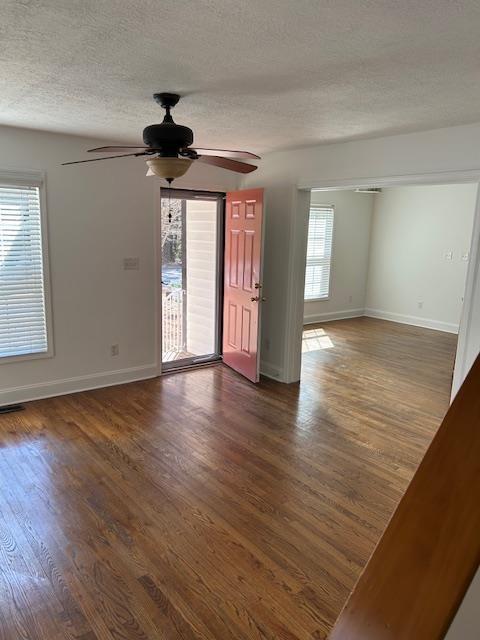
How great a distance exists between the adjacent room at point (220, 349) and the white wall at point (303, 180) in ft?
0.07

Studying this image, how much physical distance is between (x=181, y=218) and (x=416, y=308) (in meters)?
4.52

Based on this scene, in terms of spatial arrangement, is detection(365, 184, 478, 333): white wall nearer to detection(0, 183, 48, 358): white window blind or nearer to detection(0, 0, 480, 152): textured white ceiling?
detection(0, 0, 480, 152): textured white ceiling

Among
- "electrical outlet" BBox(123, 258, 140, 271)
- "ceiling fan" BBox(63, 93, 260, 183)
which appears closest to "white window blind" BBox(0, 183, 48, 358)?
"electrical outlet" BBox(123, 258, 140, 271)

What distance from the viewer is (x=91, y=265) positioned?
4352 millimetres

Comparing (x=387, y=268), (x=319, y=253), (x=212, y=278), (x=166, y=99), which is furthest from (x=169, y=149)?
(x=387, y=268)

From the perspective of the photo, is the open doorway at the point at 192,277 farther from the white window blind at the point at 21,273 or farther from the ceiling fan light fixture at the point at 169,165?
the ceiling fan light fixture at the point at 169,165

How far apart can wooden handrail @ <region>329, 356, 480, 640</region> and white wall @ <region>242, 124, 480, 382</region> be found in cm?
288

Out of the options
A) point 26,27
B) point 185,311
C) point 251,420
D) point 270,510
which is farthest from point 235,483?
point 185,311

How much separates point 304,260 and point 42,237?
8.58 ft

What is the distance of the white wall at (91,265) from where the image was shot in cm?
404

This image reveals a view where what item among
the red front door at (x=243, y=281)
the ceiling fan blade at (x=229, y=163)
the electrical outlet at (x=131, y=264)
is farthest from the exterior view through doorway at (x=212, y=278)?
the ceiling fan blade at (x=229, y=163)

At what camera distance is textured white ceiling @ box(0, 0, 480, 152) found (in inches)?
62.1

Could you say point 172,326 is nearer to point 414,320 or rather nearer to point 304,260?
point 304,260

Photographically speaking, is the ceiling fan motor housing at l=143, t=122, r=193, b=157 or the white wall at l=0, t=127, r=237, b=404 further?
the white wall at l=0, t=127, r=237, b=404
